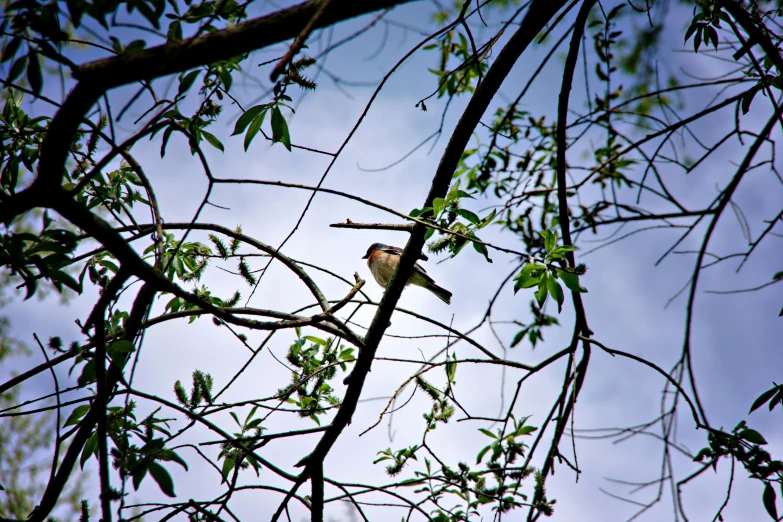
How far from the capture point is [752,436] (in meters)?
2.97

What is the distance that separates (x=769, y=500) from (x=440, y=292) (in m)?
4.15

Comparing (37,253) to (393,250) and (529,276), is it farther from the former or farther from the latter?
(393,250)

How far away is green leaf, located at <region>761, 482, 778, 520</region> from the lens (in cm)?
282

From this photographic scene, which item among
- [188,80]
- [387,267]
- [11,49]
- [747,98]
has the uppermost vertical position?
[387,267]

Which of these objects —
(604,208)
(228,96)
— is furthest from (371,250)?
(228,96)

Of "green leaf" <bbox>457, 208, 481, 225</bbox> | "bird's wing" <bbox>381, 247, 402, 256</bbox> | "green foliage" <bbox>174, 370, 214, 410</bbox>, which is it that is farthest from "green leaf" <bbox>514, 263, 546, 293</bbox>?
"bird's wing" <bbox>381, 247, 402, 256</bbox>

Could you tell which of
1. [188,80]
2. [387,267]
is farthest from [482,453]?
[387,267]

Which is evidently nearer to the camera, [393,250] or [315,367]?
[315,367]

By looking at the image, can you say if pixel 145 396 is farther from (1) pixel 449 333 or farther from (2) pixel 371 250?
(2) pixel 371 250

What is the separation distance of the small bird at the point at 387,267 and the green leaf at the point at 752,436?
3.87 m

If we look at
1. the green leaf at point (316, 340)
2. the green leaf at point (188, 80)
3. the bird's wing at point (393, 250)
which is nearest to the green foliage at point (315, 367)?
the green leaf at point (316, 340)

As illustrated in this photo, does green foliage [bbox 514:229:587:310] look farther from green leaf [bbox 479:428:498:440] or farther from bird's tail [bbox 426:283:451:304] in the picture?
bird's tail [bbox 426:283:451:304]

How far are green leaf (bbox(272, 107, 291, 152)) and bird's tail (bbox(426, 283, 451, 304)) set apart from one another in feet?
14.0

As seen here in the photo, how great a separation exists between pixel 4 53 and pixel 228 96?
A: 107cm
